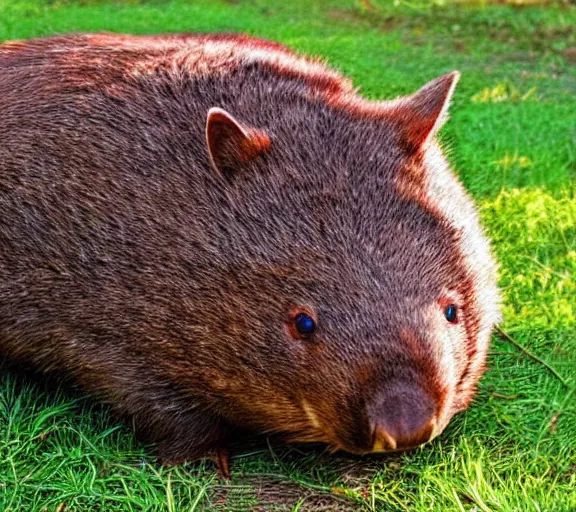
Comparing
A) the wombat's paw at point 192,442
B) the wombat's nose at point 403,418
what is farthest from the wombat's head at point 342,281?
the wombat's paw at point 192,442

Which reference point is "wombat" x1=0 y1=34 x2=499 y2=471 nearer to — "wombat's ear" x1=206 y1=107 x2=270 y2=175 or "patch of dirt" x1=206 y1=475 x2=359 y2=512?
"wombat's ear" x1=206 y1=107 x2=270 y2=175

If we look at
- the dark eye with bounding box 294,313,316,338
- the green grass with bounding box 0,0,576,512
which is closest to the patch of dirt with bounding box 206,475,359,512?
the green grass with bounding box 0,0,576,512

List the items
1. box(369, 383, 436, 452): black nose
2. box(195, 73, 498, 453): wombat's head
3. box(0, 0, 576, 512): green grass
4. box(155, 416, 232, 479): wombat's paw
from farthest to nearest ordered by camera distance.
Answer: box(155, 416, 232, 479): wombat's paw < box(0, 0, 576, 512): green grass < box(195, 73, 498, 453): wombat's head < box(369, 383, 436, 452): black nose

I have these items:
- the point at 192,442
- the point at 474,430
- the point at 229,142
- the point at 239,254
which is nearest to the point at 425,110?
the point at 229,142

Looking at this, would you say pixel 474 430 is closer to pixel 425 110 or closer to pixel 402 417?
pixel 402 417

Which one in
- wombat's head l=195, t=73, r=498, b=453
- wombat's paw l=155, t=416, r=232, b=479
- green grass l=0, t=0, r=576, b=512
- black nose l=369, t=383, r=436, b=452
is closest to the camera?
black nose l=369, t=383, r=436, b=452

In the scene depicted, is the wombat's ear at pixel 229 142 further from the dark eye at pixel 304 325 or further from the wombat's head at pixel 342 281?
the dark eye at pixel 304 325

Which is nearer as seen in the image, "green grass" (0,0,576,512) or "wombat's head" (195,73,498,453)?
"wombat's head" (195,73,498,453)
